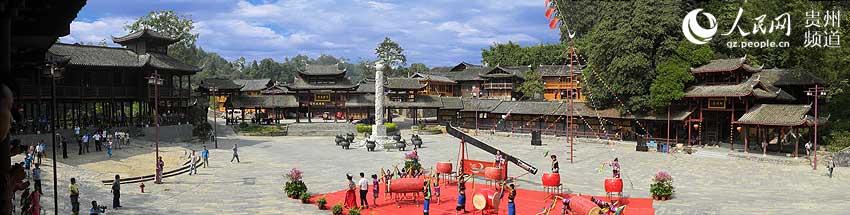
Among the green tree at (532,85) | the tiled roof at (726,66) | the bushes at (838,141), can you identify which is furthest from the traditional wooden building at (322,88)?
the bushes at (838,141)

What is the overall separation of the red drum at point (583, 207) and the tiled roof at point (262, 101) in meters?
48.2

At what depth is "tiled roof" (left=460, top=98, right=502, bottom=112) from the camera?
58.2 meters

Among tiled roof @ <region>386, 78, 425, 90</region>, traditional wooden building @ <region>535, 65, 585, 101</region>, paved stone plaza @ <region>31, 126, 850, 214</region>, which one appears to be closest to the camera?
paved stone plaza @ <region>31, 126, 850, 214</region>

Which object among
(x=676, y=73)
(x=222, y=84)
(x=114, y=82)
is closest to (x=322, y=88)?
(x=222, y=84)

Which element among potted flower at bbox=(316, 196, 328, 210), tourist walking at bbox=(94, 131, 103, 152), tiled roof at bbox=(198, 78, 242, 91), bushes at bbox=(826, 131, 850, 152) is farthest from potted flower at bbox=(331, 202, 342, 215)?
tiled roof at bbox=(198, 78, 242, 91)

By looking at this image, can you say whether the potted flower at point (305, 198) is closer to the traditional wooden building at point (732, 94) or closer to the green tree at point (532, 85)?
the traditional wooden building at point (732, 94)

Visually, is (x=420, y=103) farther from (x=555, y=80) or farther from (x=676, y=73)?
(x=676, y=73)

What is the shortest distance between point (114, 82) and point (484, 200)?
37249 millimetres

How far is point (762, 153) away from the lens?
37031 mm

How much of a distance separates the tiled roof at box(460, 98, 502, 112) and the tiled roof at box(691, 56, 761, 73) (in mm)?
21196

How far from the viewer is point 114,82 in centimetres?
4281

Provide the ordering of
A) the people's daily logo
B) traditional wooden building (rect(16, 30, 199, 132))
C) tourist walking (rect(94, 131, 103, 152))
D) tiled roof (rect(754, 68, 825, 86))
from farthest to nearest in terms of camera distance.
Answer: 1. the people's daily logo
2. tiled roof (rect(754, 68, 825, 86))
3. traditional wooden building (rect(16, 30, 199, 132))
4. tourist walking (rect(94, 131, 103, 152))

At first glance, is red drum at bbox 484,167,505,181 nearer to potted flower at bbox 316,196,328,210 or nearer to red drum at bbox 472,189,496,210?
red drum at bbox 472,189,496,210

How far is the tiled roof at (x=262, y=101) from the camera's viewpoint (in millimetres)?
57781
